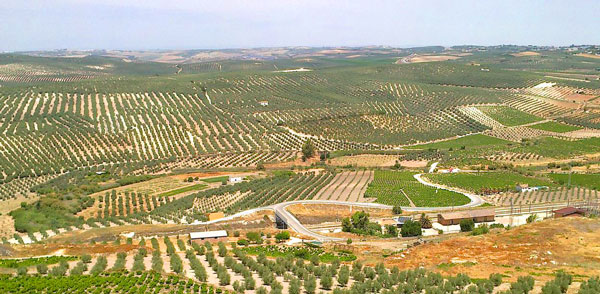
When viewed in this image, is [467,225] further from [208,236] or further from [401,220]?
[208,236]

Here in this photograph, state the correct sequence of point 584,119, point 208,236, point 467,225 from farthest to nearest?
point 584,119 → point 467,225 → point 208,236

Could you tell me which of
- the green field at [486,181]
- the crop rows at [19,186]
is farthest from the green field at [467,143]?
the crop rows at [19,186]

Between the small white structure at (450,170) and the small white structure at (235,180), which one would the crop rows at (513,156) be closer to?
the small white structure at (450,170)

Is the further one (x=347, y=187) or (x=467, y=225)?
(x=347, y=187)

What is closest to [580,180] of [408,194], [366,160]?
[408,194]

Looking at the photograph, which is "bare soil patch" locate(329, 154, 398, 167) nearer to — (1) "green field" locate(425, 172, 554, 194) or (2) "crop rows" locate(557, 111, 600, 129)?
(1) "green field" locate(425, 172, 554, 194)

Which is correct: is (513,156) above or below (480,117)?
below

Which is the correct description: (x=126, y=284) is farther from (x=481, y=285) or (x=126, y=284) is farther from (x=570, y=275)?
(x=570, y=275)
